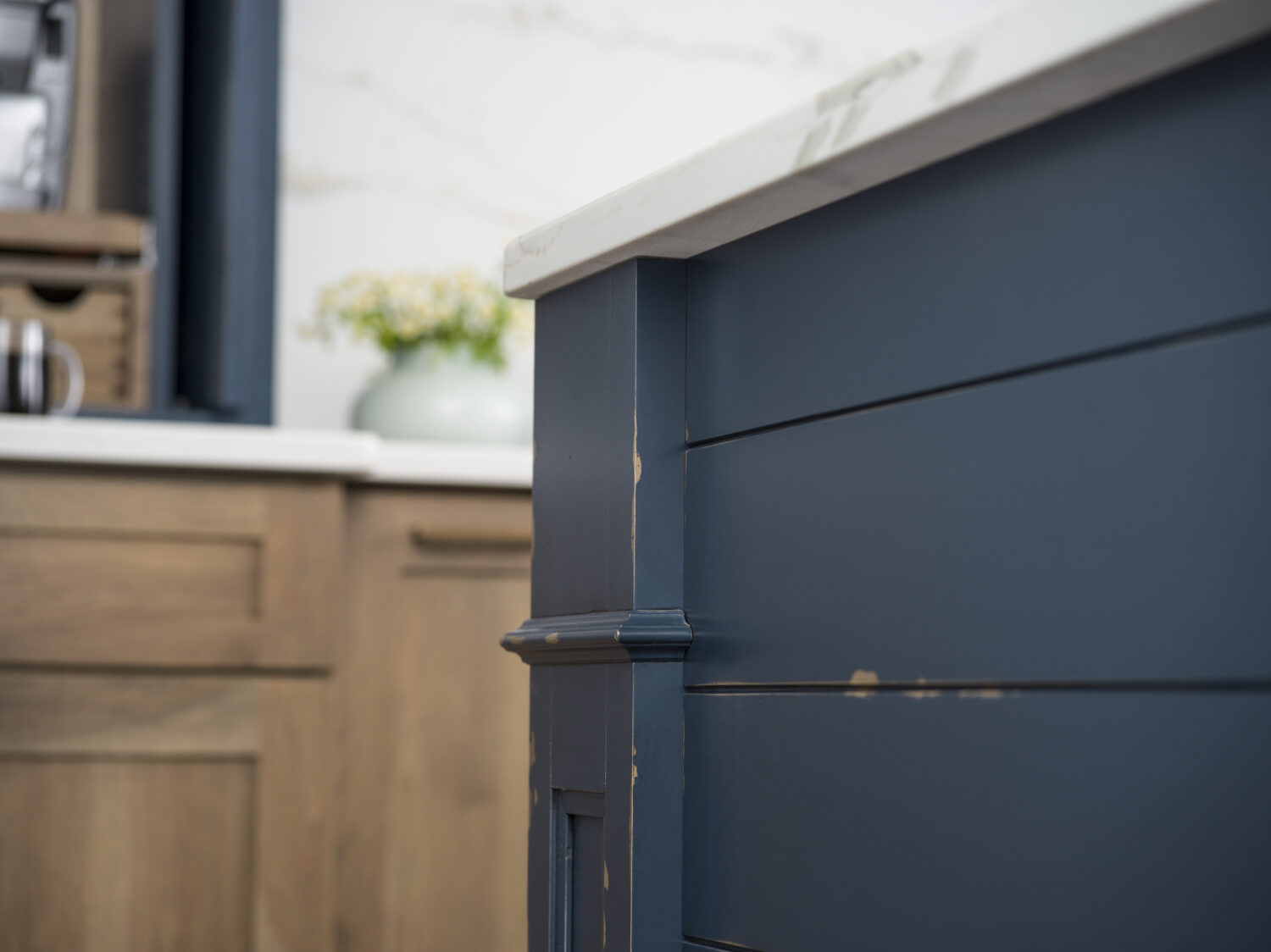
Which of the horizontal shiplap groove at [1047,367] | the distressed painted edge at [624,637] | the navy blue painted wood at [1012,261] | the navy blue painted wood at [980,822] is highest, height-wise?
the navy blue painted wood at [1012,261]

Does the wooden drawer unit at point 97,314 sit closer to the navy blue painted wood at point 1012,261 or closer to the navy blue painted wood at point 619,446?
the navy blue painted wood at point 619,446

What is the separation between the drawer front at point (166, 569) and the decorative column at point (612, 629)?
0.95 m

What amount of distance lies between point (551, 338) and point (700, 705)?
229 millimetres

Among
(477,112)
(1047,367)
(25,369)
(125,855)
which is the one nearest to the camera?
(1047,367)

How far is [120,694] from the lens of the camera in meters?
1.57

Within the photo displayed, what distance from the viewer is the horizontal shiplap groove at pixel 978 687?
0.40 meters

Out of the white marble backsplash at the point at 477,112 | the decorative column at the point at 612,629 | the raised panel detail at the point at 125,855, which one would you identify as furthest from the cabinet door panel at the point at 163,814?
the decorative column at the point at 612,629

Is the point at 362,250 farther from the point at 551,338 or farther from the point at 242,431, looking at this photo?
the point at 551,338

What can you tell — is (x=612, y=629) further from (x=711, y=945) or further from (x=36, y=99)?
(x=36, y=99)

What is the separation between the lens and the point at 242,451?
160cm

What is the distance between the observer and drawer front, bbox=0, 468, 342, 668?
156 cm

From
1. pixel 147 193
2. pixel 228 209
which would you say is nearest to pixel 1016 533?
pixel 228 209

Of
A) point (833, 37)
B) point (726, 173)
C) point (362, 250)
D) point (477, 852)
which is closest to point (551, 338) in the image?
point (726, 173)

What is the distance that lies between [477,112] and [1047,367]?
2.02 meters
